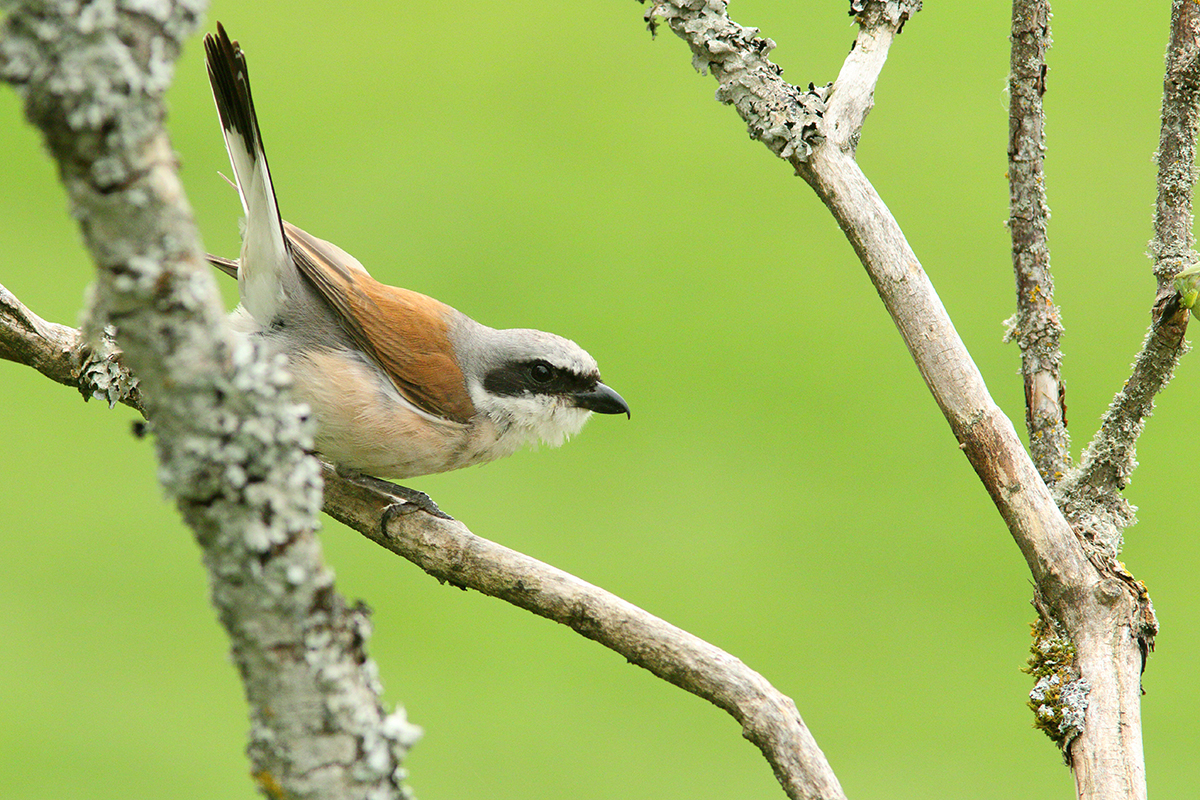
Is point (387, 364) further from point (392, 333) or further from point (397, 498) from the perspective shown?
point (397, 498)

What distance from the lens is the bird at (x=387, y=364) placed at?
2.61 meters

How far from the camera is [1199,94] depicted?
1.92 metres

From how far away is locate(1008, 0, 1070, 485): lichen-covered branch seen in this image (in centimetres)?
207

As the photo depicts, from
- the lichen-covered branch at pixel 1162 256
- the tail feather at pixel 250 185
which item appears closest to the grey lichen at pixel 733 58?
the lichen-covered branch at pixel 1162 256

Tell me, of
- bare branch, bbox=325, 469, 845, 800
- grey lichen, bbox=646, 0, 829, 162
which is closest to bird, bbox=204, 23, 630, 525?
bare branch, bbox=325, 469, 845, 800

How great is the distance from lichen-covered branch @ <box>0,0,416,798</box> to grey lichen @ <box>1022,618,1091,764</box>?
120 centimetres

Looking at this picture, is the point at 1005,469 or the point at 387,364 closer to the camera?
the point at 1005,469

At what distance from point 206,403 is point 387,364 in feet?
6.46

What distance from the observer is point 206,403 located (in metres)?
0.79

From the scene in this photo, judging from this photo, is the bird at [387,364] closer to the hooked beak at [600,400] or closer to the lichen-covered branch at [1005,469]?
the hooked beak at [600,400]

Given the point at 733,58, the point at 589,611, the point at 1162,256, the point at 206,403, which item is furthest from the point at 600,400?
the point at 206,403

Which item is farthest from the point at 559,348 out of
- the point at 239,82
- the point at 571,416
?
the point at 239,82

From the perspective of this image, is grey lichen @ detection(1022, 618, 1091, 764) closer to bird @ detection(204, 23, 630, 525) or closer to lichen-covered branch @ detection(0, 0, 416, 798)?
lichen-covered branch @ detection(0, 0, 416, 798)

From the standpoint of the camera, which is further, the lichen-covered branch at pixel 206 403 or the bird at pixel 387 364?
the bird at pixel 387 364
